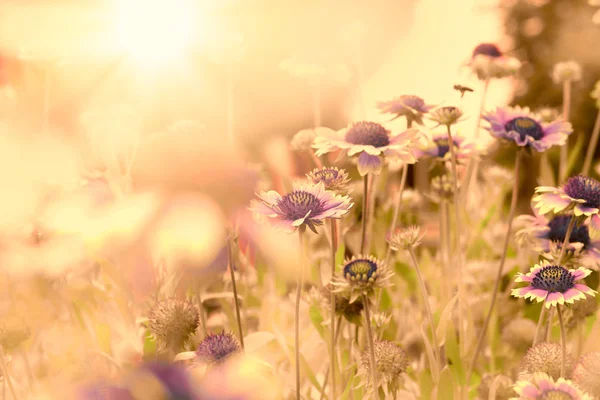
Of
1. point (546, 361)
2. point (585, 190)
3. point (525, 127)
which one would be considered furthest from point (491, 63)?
point (546, 361)

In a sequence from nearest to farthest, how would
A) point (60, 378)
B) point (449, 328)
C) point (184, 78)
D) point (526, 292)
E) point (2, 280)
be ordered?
1. point (526, 292)
2. point (60, 378)
3. point (449, 328)
4. point (2, 280)
5. point (184, 78)

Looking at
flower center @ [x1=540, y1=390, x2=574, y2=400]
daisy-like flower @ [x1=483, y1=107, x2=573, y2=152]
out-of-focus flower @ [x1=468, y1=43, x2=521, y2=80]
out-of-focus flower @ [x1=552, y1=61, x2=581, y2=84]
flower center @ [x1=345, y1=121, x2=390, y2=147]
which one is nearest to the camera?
flower center @ [x1=540, y1=390, x2=574, y2=400]

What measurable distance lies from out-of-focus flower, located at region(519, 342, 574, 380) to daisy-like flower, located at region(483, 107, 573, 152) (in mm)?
417

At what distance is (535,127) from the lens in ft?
3.86

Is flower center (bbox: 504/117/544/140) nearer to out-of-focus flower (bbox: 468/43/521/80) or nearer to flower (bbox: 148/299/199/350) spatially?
out-of-focus flower (bbox: 468/43/521/80)

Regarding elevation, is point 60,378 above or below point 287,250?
below

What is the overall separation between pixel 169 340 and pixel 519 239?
782 mm

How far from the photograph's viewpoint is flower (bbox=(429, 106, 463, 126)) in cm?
110

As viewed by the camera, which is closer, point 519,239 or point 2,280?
point 519,239

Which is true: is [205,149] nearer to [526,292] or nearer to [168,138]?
[168,138]

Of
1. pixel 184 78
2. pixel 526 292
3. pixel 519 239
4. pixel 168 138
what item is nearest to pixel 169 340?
pixel 168 138

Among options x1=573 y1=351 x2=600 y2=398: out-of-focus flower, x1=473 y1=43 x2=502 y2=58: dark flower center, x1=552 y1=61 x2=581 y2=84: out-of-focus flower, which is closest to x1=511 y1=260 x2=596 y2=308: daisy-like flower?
x1=573 y1=351 x2=600 y2=398: out-of-focus flower

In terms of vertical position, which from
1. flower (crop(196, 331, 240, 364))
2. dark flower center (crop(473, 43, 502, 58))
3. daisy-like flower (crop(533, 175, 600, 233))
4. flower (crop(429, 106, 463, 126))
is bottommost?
flower (crop(196, 331, 240, 364))

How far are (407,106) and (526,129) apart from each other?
0.27 meters
